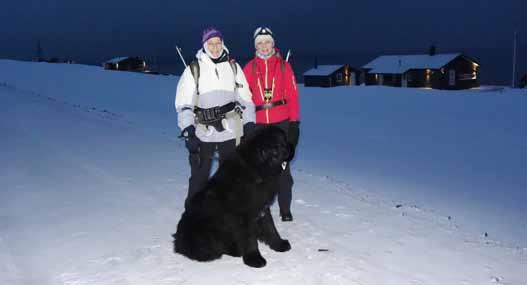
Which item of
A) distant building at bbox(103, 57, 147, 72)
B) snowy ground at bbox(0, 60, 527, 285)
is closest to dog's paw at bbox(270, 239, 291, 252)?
snowy ground at bbox(0, 60, 527, 285)

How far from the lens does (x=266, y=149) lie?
3.86 meters

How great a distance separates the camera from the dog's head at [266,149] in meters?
3.86

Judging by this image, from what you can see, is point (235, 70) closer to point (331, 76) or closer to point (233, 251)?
point (233, 251)

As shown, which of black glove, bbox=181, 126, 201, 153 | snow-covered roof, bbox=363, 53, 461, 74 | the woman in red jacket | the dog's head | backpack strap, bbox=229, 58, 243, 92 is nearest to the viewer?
the dog's head

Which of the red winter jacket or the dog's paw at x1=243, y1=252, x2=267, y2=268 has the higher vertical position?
the red winter jacket

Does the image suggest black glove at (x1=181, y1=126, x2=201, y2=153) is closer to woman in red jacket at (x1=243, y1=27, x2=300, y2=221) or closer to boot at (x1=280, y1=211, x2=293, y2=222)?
woman in red jacket at (x1=243, y1=27, x2=300, y2=221)

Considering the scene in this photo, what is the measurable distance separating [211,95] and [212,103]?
0.28 feet

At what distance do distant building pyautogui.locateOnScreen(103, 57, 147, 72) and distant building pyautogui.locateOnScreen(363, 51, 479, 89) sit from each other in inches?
1505

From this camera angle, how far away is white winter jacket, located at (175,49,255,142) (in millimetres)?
4605

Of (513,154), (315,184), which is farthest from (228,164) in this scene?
(513,154)

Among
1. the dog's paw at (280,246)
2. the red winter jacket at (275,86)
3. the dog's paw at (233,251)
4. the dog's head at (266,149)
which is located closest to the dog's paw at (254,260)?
the dog's paw at (233,251)

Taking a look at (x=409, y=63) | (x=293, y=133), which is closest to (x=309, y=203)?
(x=293, y=133)

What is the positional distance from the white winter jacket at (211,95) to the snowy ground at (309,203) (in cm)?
134

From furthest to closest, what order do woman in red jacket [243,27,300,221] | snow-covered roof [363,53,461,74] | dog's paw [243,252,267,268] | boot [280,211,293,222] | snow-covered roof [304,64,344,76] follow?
snow-covered roof [304,64,344,76], snow-covered roof [363,53,461,74], boot [280,211,293,222], woman in red jacket [243,27,300,221], dog's paw [243,252,267,268]
